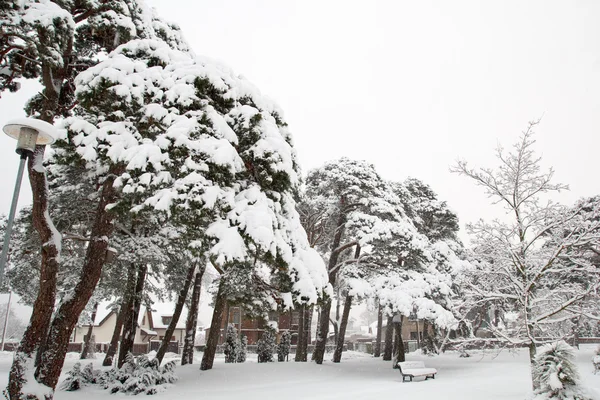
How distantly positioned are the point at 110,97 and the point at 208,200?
340 centimetres

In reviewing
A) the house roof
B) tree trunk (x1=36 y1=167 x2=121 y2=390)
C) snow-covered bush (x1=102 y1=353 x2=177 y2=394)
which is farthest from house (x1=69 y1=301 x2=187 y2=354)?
tree trunk (x1=36 y1=167 x2=121 y2=390)

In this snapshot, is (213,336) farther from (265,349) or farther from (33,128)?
(33,128)

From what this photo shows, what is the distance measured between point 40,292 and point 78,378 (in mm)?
4107

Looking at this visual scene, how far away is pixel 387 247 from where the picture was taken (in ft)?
58.3

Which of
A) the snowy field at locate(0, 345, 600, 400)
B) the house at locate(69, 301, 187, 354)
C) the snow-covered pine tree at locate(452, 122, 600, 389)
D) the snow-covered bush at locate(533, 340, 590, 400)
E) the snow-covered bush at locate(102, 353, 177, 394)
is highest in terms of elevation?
the snow-covered pine tree at locate(452, 122, 600, 389)

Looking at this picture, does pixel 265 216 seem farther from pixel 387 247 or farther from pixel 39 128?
pixel 387 247

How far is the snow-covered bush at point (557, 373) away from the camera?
8.13m

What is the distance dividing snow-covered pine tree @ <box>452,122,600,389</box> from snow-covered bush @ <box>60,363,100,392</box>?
11843 mm

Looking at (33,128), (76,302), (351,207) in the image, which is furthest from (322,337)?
(33,128)

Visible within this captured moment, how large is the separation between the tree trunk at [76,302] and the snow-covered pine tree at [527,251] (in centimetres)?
1020

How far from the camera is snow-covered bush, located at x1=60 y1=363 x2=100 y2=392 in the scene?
1099 cm

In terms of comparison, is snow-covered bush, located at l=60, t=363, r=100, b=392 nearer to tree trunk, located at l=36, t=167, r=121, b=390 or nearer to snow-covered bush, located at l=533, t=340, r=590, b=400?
tree trunk, located at l=36, t=167, r=121, b=390

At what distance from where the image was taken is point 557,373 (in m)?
8.29

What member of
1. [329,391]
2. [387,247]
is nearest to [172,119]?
[329,391]
